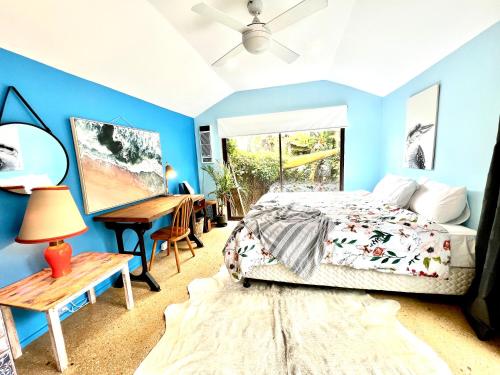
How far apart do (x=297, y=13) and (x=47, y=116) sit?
6.95 feet

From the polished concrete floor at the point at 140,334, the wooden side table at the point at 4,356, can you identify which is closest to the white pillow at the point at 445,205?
the polished concrete floor at the point at 140,334

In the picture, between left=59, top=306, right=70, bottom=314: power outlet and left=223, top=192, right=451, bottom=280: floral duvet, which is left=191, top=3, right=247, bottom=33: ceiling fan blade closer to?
left=223, top=192, right=451, bottom=280: floral duvet

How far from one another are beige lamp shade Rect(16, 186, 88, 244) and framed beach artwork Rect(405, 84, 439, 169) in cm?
345

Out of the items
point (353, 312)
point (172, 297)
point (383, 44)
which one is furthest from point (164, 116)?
point (353, 312)

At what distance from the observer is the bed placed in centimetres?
162

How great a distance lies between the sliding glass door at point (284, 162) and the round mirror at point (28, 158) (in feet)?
9.10

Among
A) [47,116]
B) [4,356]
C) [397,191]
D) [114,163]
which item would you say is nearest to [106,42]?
[47,116]

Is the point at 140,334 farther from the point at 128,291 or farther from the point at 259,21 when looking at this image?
the point at 259,21

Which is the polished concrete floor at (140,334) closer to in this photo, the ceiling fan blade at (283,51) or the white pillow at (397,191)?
the white pillow at (397,191)

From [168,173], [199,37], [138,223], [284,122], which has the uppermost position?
[199,37]

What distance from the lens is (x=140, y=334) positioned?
1570 mm

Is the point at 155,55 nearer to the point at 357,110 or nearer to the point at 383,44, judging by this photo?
the point at 383,44

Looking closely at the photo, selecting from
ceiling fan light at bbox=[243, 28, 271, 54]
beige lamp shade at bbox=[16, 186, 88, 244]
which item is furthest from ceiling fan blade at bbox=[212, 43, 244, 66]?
beige lamp shade at bbox=[16, 186, 88, 244]

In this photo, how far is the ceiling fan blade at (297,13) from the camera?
1355mm
